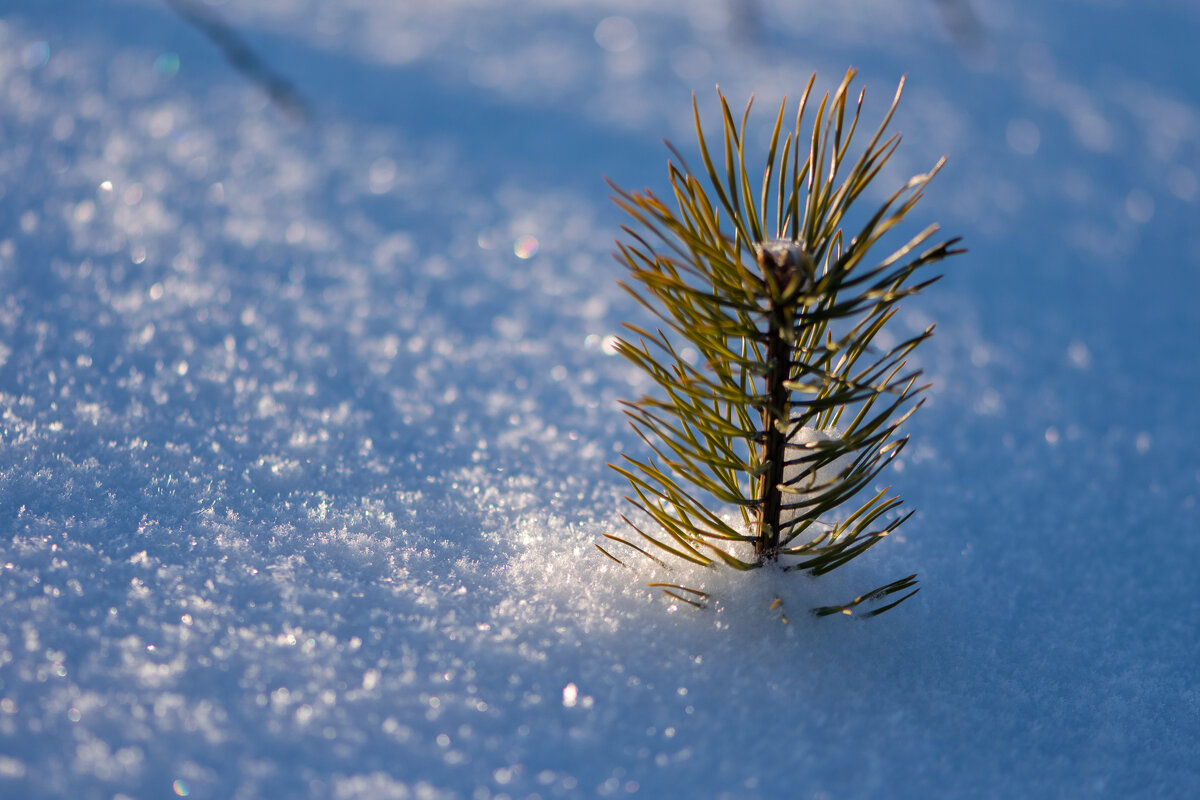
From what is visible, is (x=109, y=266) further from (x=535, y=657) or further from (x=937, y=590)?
(x=937, y=590)

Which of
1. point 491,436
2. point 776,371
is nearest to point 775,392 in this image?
point 776,371

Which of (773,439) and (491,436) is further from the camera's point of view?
(491,436)

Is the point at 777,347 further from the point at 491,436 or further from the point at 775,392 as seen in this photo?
the point at 491,436

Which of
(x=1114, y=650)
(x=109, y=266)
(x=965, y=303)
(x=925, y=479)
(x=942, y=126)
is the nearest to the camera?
(x=1114, y=650)

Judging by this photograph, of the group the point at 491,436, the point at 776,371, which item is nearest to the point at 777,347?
the point at 776,371

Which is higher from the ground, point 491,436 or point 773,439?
point 491,436

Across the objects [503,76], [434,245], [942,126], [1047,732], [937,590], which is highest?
[503,76]

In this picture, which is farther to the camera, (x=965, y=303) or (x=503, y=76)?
(x=503, y=76)

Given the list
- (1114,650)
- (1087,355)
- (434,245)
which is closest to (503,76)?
(434,245)
